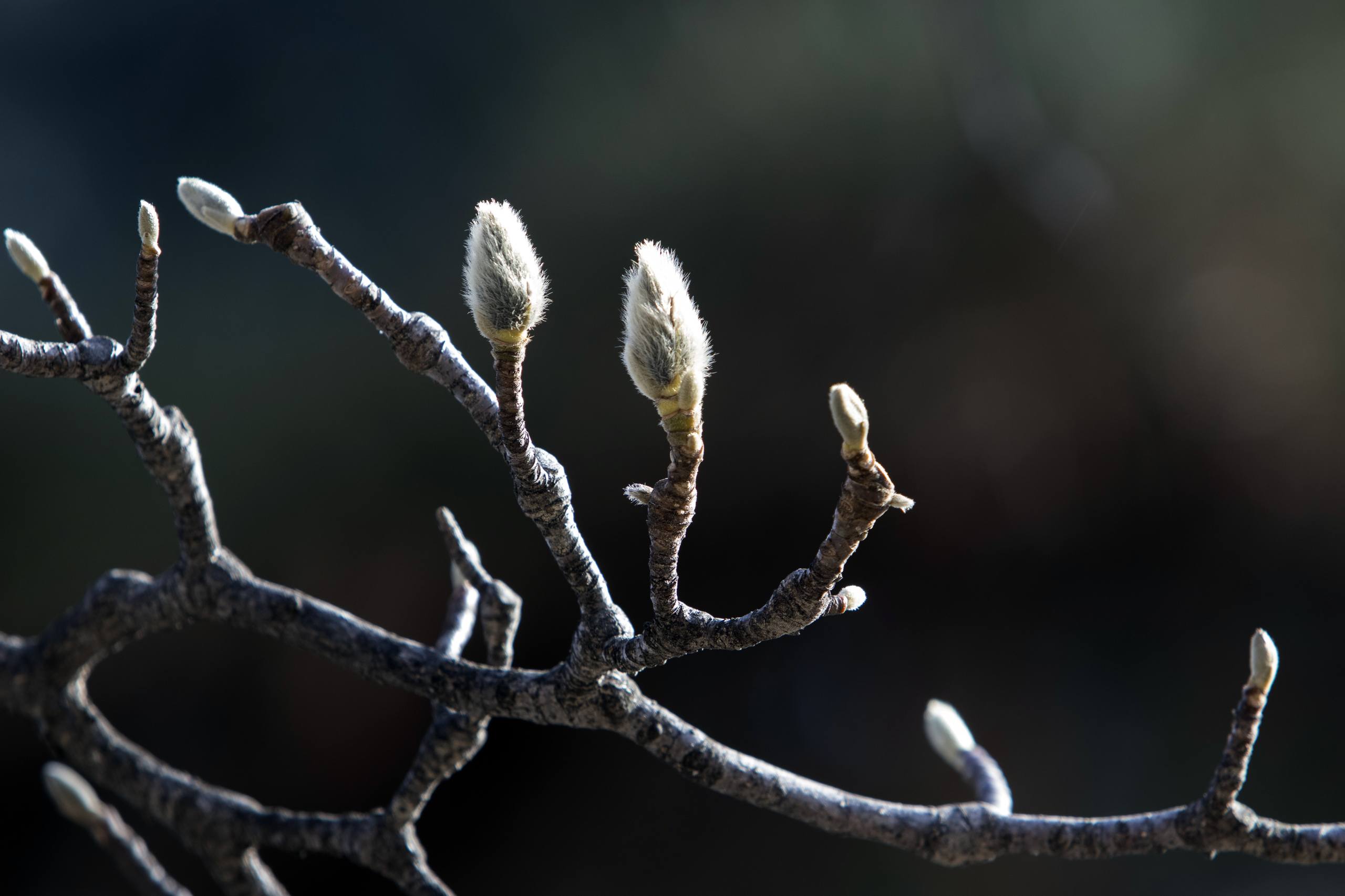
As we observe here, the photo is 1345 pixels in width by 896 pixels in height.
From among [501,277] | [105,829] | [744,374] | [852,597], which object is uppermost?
[501,277]

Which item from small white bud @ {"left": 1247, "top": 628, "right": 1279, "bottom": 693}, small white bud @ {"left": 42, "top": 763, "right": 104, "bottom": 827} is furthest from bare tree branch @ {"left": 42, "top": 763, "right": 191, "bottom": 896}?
small white bud @ {"left": 1247, "top": 628, "right": 1279, "bottom": 693}

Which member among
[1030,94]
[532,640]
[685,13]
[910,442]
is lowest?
[532,640]

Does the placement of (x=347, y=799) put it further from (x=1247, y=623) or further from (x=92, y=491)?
(x=1247, y=623)

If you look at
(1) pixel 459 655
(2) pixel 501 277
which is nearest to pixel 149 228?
(2) pixel 501 277

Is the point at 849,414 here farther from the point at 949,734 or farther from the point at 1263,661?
the point at 949,734

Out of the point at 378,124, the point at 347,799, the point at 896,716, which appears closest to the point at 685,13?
the point at 378,124
